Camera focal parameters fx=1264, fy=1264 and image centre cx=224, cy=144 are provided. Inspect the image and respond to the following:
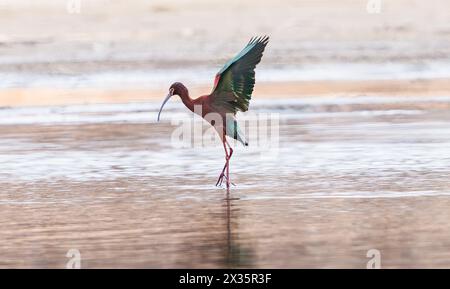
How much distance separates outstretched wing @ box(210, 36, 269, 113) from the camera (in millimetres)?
11945

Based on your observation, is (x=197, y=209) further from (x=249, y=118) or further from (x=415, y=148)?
(x=249, y=118)

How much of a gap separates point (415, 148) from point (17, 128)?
5.62m

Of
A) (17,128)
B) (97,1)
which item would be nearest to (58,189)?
(17,128)

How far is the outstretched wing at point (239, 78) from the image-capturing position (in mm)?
11945

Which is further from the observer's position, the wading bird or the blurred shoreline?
the blurred shoreline

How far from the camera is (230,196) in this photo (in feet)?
36.6

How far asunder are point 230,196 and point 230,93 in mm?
1344

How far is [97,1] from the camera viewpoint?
29031mm
